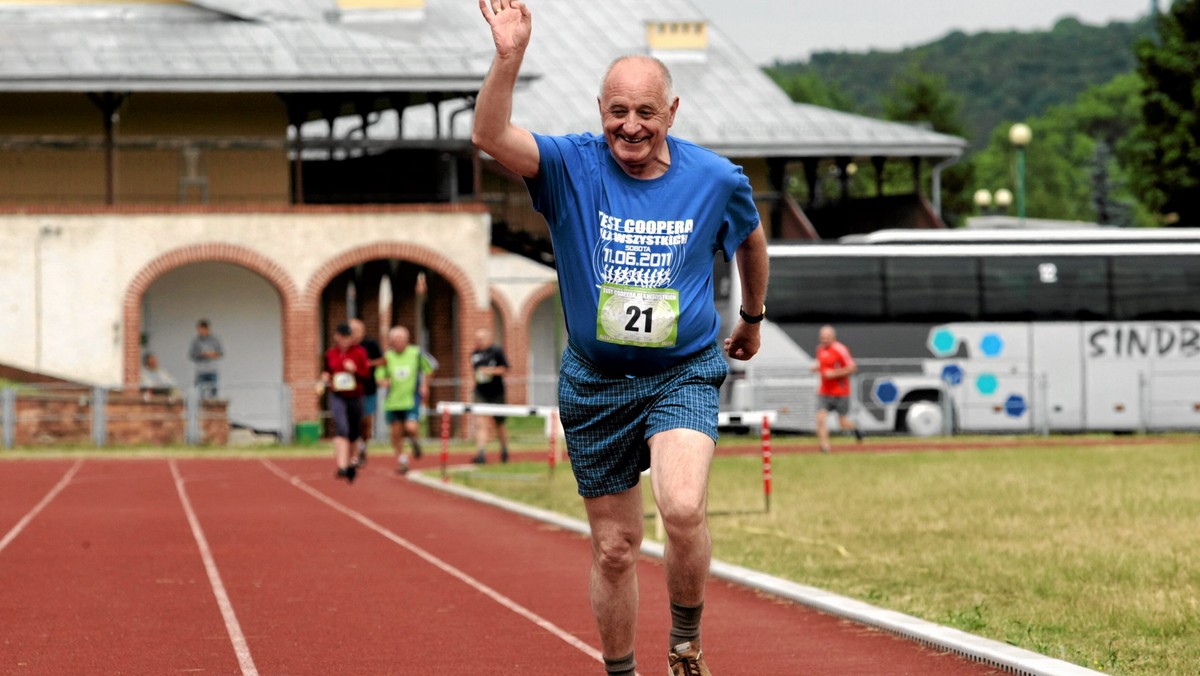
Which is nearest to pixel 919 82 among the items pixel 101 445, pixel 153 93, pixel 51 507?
pixel 153 93

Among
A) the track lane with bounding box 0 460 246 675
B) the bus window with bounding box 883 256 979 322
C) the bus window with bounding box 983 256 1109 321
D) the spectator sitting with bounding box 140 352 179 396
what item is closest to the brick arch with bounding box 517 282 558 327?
the spectator sitting with bounding box 140 352 179 396

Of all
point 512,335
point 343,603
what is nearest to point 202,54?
point 512,335

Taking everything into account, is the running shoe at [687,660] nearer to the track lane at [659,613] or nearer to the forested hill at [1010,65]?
the track lane at [659,613]

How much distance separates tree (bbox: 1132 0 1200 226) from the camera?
49.1 m

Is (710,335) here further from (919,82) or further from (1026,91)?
(1026,91)

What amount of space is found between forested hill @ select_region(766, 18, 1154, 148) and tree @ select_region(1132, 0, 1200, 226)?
4889 inches

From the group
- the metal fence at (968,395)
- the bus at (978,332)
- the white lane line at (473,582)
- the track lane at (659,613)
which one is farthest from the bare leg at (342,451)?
the bus at (978,332)

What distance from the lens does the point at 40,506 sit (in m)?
19.4

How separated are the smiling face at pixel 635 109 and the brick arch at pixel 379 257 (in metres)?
32.9

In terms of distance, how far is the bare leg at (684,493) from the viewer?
6.11m

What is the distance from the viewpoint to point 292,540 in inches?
598

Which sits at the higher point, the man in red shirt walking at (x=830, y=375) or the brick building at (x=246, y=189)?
the brick building at (x=246, y=189)

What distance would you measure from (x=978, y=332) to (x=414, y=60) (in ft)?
40.7

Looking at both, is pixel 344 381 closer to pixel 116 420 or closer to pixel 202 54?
pixel 116 420
